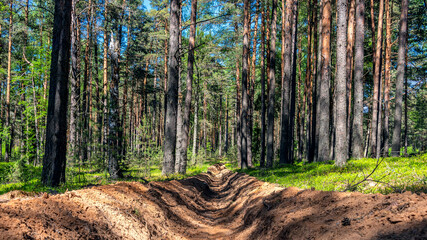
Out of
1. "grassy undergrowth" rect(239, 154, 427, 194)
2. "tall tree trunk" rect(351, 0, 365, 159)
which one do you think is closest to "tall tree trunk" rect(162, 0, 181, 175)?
"grassy undergrowth" rect(239, 154, 427, 194)

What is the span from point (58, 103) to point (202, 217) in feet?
17.9

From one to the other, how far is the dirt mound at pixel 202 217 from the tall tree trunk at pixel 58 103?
→ 3.23 m

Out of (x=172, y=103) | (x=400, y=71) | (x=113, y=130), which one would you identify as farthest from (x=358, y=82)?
(x=113, y=130)

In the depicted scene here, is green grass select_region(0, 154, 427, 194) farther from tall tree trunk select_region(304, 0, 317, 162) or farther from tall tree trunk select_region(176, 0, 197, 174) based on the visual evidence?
tall tree trunk select_region(304, 0, 317, 162)

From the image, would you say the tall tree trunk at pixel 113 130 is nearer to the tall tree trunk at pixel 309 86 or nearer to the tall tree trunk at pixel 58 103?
the tall tree trunk at pixel 58 103

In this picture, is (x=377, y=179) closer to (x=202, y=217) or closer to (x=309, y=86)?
(x=202, y=217)

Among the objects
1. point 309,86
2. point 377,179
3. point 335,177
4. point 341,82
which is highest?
point 309,86

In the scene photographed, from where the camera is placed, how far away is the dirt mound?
7.70 ft

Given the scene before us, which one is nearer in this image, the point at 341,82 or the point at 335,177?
the point at 335,177

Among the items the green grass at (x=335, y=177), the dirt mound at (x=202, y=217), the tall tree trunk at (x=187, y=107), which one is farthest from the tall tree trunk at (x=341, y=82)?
the tall tree trunk at (x=187, y=107)

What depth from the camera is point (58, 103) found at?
7.79 metres

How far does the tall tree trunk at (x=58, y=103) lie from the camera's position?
7.60 meters

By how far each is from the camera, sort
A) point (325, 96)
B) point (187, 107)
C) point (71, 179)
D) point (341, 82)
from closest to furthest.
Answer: point (71, 179) → point (341, 82) → point (325, 96) → point (187, 107)

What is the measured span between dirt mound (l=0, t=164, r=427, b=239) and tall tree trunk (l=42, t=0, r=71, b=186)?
10.6 ft
